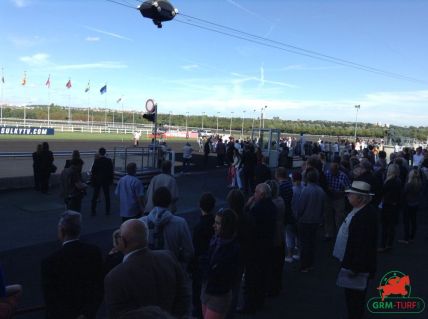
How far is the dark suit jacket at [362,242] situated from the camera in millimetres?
4586

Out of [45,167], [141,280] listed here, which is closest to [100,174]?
[45,167]

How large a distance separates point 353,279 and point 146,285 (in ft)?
9.31

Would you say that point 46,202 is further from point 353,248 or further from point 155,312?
point 155,312

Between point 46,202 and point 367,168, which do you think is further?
point 46,202

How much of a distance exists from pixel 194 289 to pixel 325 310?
1.92 metres

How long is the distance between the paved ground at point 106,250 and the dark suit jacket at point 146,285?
281cm

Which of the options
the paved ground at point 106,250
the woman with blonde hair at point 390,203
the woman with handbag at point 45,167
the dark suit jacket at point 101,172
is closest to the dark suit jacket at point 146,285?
the paved ground at point 106,250

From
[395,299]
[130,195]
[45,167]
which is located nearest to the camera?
[395,299]

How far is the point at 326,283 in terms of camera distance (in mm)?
6840

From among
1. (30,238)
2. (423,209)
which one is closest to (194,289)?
(30,238)

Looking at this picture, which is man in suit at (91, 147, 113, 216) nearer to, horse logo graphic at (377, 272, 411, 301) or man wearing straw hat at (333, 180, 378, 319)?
horse logo graphic at (377, 272, 411, 301)

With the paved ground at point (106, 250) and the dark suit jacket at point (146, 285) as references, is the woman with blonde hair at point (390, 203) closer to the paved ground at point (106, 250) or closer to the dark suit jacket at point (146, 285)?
the paved ground at point (106, 250)

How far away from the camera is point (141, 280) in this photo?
2.78 metres

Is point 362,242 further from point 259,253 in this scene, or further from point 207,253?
point 207,253
